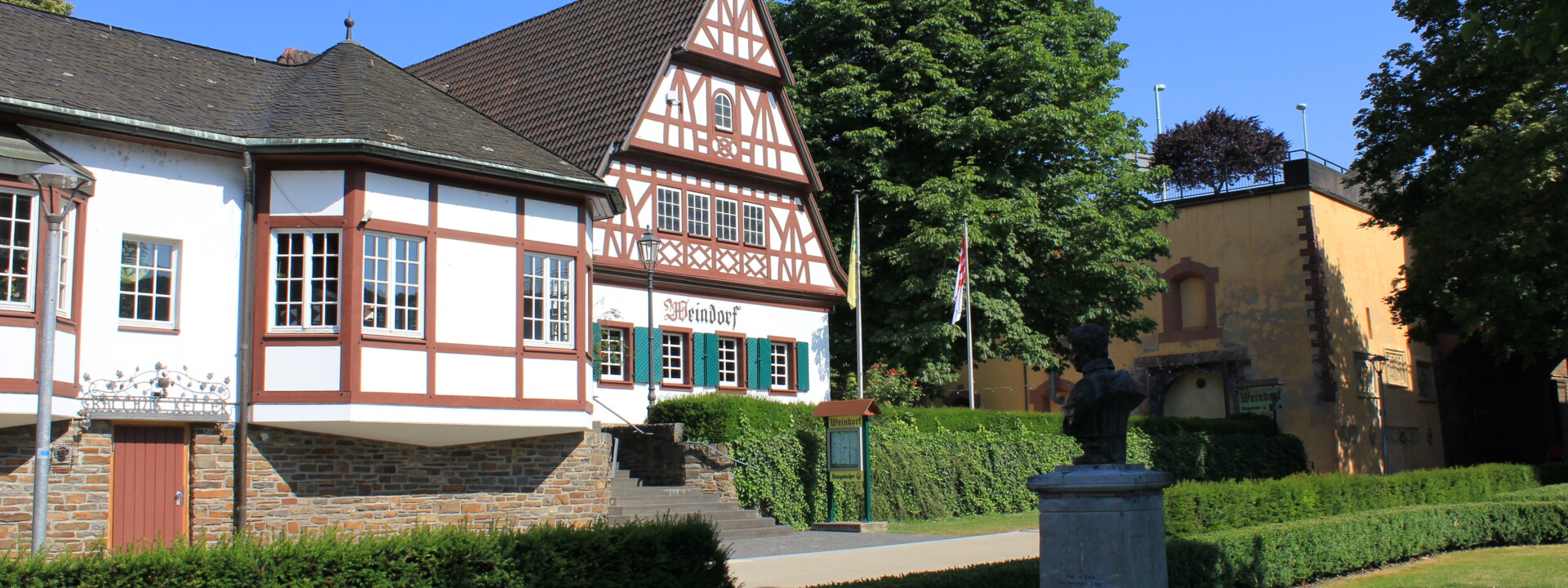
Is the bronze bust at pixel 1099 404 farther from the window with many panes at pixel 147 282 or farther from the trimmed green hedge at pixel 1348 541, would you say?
the window with many panes at pixel 147 282

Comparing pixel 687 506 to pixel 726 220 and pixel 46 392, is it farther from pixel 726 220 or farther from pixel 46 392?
pixel 46 392

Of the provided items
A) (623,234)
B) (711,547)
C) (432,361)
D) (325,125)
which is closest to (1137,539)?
(711,547)

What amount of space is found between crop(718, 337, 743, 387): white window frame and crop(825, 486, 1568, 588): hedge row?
11972mm

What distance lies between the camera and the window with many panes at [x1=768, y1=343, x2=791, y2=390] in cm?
2688

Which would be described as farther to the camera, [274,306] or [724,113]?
[724,113]

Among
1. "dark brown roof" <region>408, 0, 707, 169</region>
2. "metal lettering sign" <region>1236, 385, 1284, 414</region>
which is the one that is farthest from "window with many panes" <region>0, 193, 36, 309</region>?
"metal lettering sign" <region>1236, 385, 1284, 414</region>

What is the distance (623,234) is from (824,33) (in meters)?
9.36

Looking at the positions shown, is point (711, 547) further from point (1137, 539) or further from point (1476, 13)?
point (1476, 13)

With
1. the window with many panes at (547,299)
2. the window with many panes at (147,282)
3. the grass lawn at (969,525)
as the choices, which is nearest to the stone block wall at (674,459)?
the grass lawn at (969,525)

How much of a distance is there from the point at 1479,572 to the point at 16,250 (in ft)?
55.2

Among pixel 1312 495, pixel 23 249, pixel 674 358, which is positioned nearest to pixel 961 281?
pixel 674 358

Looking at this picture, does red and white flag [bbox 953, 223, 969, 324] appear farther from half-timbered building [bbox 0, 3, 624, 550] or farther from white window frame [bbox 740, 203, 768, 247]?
half-timbered building [bbox 0, 3, 624, 550]

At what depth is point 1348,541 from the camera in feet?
53.6

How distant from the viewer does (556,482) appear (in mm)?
18734
